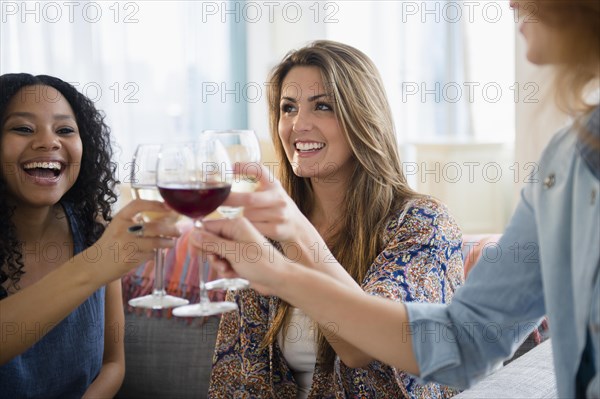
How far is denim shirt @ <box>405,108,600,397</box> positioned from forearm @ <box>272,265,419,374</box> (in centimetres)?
2

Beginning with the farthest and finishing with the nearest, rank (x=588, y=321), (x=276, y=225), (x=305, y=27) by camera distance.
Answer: (x=305, y=27), (x=276, y=225), (x=588, y=321)

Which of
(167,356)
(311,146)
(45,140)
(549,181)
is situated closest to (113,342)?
(167,356)

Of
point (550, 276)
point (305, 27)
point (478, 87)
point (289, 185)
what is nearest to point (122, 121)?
point (305, 27)

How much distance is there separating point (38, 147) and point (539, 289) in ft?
4.06

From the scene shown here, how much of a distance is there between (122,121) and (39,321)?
12.4ft

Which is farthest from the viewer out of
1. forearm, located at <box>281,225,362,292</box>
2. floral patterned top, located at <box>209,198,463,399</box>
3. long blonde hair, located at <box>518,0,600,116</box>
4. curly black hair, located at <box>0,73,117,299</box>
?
curly black hair, located at <box>0,73,117,299</box>

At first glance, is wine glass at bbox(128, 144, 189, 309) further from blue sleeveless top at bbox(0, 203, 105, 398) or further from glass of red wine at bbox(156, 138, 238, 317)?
blue sleeveless top at bbox(0, 203, 105, 398)

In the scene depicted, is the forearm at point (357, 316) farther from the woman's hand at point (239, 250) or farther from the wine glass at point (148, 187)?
the wine glass at point (148, 187)

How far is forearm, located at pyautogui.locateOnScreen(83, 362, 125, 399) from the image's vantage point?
2008 mm

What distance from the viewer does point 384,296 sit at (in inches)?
69.6

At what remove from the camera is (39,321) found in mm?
1623

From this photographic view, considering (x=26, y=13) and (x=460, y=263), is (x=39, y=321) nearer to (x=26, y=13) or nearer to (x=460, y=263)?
(x=460, y=263)

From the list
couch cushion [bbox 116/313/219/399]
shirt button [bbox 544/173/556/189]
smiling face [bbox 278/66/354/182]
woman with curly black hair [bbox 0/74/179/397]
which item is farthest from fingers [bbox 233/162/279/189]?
couch cushion [bbox 116/313/219/399]

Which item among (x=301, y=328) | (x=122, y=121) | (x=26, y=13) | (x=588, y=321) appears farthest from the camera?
(x=122, y=121)
